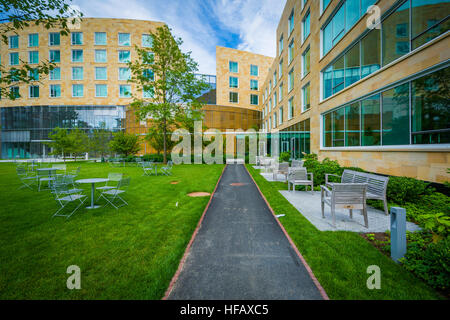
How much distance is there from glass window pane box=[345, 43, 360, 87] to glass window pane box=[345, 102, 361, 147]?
1.42 m

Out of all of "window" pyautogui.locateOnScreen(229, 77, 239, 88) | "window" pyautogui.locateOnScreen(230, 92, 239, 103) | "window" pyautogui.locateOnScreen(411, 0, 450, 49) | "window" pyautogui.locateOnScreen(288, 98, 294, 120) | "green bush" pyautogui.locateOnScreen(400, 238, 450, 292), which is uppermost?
"window" pyautogui.locateOnScreen(229, 77, 239, 88)

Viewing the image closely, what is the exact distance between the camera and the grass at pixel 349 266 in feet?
7.87

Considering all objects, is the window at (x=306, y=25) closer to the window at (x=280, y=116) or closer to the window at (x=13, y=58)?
the window at (x=280, y=116)

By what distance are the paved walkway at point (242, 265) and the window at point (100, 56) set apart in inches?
1854

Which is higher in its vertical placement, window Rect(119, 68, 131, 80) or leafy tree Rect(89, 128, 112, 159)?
window Rect(119, 68, 131, 80)

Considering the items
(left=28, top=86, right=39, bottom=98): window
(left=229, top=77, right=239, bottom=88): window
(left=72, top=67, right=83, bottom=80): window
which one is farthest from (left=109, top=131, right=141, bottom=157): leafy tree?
(left=28, top=86, right=39, bottom=98): window

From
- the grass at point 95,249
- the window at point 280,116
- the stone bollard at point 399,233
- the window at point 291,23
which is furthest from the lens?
the window at point 280,116

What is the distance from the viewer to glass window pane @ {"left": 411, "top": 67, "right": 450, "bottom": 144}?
5.55m

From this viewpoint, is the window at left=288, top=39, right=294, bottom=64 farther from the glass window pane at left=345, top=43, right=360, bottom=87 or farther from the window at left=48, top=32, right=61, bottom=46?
the window at left=48, top=32, right=61, bottom=46

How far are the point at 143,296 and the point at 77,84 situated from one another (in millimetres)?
50207

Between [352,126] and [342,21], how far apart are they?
6.62 meters

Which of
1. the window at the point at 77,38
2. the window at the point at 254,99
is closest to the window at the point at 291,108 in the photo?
the window at the point at 254,99

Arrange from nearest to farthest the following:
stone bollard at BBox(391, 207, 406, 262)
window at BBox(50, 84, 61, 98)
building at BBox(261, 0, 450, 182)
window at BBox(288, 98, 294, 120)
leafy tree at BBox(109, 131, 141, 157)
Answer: stone bollard at BBox(391, 207, 406, 262), building at BBox(261, 0, 450, 182), window at BBox(288, 98, 294, 120), leafy tree at BBox(109, 131, 141, 157), window at BBox(50, 84, 61, 98)

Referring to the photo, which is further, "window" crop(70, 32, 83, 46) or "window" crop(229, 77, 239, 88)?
"window" crop(229, 77, 239, 88)
